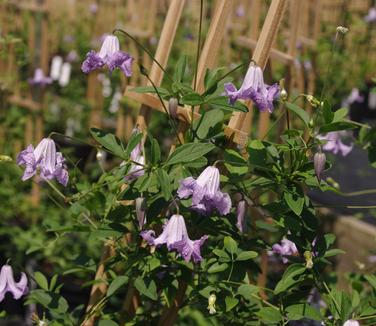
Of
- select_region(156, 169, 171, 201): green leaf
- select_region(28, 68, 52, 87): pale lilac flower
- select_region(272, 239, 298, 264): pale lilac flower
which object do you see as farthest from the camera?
select_region(28, 68, 52, 87): pale lilac flower

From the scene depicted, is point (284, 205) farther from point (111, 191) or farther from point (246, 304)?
point (111, 191)

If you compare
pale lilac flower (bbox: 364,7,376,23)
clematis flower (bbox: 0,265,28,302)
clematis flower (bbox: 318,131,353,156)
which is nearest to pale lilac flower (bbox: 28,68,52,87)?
clematis flower (bbox: 318,131,353,156)

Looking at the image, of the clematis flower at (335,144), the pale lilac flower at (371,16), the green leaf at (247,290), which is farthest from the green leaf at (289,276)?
the pale lilac flower at (371,16)

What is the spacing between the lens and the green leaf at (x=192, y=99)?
139 centimetres

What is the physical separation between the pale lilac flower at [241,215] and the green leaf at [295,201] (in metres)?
0.12

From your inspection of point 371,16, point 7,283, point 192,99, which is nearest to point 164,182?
point 192,99

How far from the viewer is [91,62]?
1436 mm

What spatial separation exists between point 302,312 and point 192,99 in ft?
1.50

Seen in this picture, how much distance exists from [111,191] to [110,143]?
0.29 m

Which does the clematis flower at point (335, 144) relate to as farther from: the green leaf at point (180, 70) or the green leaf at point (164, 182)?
the green leaf at point (164, 182)

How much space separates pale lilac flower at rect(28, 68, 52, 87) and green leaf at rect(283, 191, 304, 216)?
260cm

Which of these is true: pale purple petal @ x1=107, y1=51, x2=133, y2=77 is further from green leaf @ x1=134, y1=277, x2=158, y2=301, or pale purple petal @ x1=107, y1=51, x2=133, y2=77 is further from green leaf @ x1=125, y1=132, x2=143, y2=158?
green leaf @ x1=134, y1=277, x2=158, y2=301

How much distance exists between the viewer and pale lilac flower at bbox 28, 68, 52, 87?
12.5 ft

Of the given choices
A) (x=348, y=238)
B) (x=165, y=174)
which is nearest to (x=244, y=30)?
(x=348, y=238)
